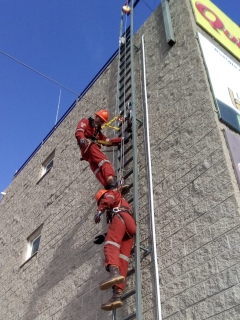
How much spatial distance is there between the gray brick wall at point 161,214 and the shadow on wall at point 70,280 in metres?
0.02

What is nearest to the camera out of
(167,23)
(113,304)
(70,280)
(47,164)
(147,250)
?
(113,304)

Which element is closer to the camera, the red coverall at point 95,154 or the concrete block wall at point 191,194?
the concrete block wall at point 191,194

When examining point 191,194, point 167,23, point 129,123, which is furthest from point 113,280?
point 167,23

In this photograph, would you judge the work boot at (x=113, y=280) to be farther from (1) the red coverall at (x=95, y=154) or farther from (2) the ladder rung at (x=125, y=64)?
(2) the ladder rung at (x=125, y=64)

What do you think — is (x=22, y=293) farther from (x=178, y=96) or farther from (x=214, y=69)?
(x=214, y=69)

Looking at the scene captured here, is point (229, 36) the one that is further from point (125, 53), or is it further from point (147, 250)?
point (147, 250)

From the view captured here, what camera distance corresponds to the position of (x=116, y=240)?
505 centimetres

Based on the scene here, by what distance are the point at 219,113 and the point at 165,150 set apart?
0.97m

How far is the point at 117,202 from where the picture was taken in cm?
551

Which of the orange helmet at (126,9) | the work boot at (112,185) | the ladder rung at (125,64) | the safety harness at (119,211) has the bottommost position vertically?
the safety harness at (119,211)

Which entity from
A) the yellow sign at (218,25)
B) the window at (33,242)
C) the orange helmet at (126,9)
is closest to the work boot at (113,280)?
the yellow sign at (218,25)

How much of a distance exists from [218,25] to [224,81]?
7.06 feet

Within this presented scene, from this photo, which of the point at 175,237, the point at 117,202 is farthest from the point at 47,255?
the point at 175,237

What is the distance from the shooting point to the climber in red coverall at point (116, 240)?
473 cm
